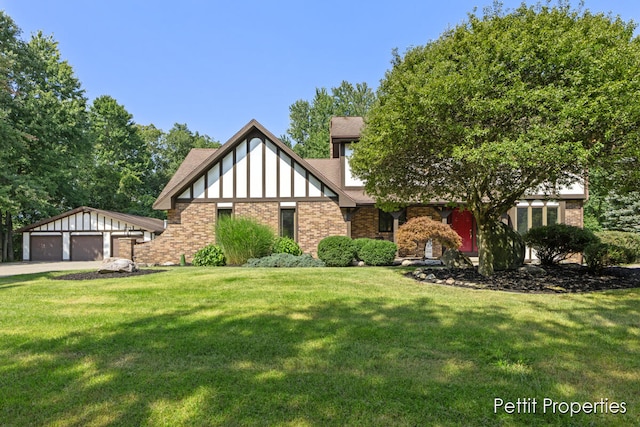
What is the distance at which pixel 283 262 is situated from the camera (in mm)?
13281

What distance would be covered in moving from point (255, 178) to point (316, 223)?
11.3ft

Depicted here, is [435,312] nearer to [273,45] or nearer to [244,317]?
[244,317]

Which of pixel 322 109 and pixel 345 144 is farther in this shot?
pixel 322 109

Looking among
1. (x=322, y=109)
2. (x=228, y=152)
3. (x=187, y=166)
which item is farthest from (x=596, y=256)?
(x=322, y=109)

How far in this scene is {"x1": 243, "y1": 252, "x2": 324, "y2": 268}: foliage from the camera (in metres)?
13.1

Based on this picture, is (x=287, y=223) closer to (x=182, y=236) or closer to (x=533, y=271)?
(x=182, y=236)

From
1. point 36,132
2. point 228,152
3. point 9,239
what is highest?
point 36,132

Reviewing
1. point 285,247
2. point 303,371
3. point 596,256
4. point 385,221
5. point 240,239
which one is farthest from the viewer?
point 385,221

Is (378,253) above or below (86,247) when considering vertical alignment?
above

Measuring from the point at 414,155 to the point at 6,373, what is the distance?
9.05 m

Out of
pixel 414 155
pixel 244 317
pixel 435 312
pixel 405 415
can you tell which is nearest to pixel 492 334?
pixel 435 312

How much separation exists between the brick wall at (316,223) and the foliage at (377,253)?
2.36m

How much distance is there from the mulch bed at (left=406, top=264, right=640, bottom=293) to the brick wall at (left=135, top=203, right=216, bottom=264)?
9500mm

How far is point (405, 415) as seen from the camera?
2713 millimetres
